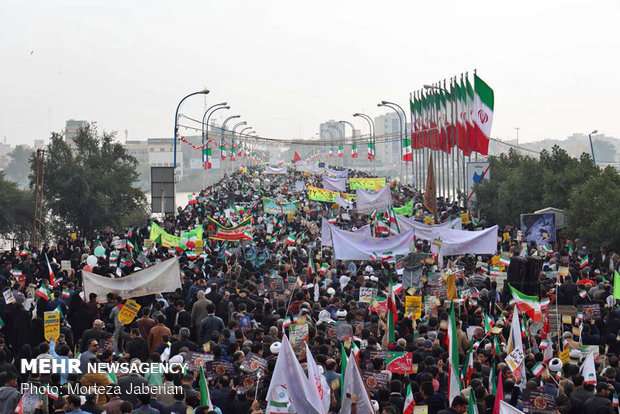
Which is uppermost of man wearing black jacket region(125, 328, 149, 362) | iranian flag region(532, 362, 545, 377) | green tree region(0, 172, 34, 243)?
iranian flag region(532, 362, 545, 377)

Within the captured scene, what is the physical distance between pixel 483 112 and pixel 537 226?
18.3 metres

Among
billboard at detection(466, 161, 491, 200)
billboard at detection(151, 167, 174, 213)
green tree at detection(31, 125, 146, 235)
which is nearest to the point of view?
billboard at detection(151, 167, 174, 213)

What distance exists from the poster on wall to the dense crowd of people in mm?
3313

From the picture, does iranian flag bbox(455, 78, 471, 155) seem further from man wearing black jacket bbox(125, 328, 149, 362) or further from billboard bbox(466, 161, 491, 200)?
man wearing black jacket bbox(125, 328, 149, 362)

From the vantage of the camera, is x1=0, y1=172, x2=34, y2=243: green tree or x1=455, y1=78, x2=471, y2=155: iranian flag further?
x1=0, y1=172, x2=34, y2=243: green tree

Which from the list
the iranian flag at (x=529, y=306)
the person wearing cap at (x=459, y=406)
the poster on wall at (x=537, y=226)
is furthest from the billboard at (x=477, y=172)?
the person wearing cap at (x=459, y=406)

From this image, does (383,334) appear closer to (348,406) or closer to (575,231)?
(348,406)

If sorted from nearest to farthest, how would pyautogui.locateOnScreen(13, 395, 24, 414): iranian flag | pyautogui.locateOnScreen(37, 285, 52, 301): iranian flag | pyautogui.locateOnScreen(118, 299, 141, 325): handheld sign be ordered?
pyautogui.locateOnScreen(13, 395, 24, 414): iranian flag
pyautogui.locateOnScreen(118, 299, 141, 325): handheld sign
pyautogui.locateOnScreen(37, 285, 52, 301): iranian flag

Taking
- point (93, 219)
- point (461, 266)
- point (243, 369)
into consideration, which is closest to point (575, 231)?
point (461, 266)

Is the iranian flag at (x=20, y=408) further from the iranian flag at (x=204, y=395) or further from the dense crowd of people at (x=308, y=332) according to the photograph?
the iranian flag at (x=204, y=395)

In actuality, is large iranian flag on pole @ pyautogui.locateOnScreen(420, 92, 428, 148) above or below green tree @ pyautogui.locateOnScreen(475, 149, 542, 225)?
above

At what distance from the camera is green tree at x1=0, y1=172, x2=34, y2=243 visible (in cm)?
5134

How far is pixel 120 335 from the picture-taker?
1409cm

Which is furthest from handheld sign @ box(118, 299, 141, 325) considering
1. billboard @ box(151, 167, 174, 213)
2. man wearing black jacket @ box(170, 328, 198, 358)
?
billboard @ box(151, 167, 174, 213)
